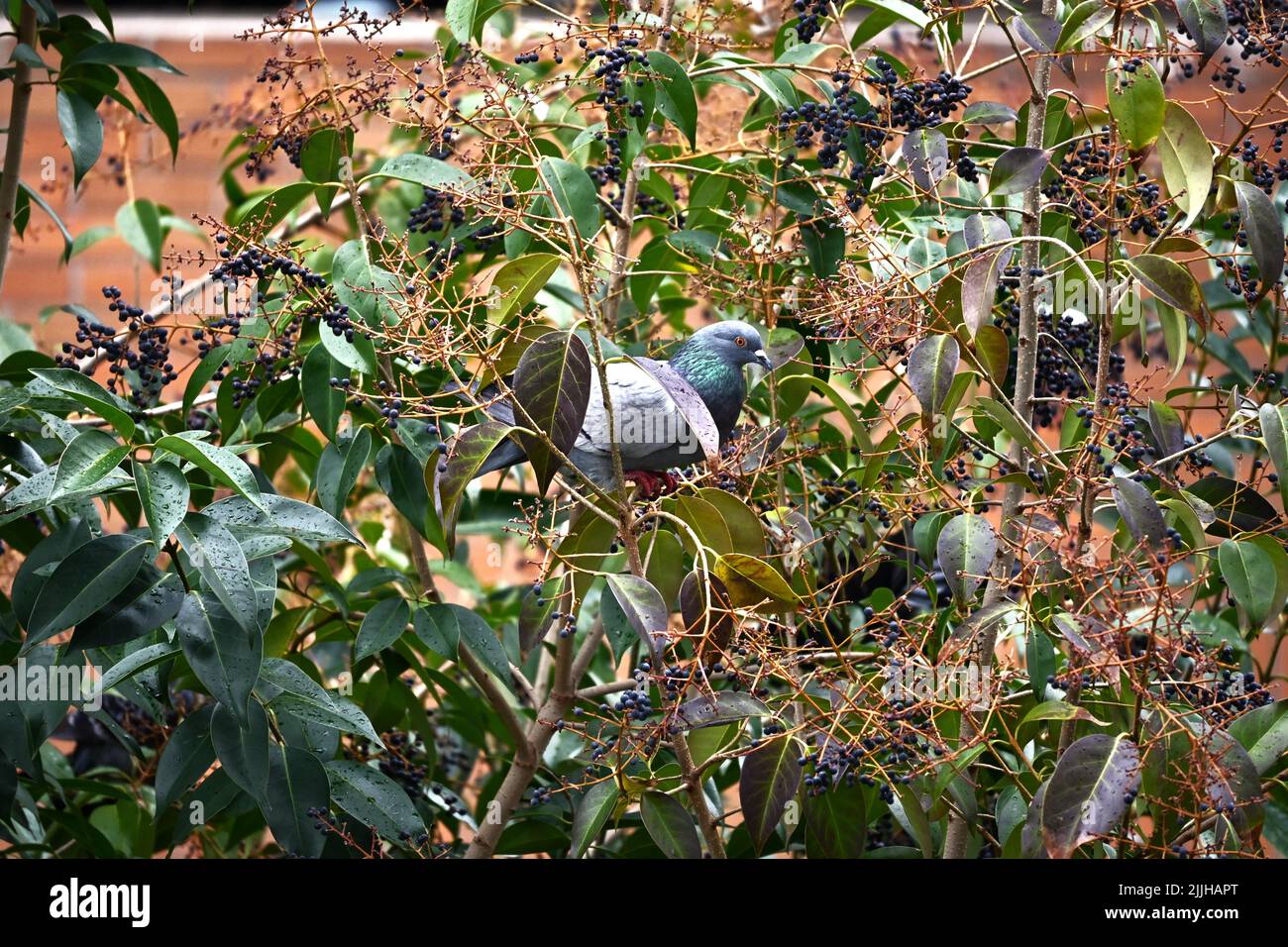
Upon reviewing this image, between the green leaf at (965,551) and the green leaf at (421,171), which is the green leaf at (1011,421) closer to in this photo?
the green leaf at (965,551)

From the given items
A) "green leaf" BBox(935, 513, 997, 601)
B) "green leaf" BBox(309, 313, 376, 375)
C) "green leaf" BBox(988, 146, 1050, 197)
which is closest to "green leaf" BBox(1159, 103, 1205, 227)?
"green leaf" BBox(988, 146, 1050, 197)

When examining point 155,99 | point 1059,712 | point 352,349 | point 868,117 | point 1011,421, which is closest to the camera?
point 1059,712

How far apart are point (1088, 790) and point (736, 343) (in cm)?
70

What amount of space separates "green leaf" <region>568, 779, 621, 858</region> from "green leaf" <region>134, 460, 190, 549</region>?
17.6 inches

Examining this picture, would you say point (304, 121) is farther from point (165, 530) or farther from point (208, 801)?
point (208, 801)

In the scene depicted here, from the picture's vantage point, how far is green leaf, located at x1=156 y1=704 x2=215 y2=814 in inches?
49.4

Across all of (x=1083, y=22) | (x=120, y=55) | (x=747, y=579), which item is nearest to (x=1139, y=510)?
(x=747, y=579)

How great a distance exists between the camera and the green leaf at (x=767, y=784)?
44.3 inches

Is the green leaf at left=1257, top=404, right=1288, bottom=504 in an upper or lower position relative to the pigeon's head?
lower

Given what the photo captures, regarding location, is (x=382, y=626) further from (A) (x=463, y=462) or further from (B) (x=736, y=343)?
(B) (x=736, y=343)

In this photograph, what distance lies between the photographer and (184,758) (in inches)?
49.7

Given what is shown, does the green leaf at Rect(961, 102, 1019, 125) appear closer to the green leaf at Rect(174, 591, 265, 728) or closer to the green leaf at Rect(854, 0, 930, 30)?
the green leaf at Rect(854, 0, 930, 30)
